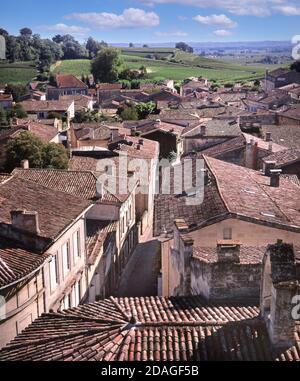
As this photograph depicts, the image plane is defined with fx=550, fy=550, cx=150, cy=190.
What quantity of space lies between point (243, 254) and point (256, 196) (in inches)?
172

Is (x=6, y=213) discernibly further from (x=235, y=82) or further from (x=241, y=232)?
(x=235, y=82)

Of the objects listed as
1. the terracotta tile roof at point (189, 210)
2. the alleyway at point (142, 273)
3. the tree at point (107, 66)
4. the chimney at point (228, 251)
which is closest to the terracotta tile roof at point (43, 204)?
the terracotta tile roof at point (189, 210)

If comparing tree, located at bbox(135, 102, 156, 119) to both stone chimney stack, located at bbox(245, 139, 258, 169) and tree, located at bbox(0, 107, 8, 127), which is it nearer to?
tree, located at bbox(0, 107, 8, 127)

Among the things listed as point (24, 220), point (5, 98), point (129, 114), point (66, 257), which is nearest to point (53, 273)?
point (66, 257)

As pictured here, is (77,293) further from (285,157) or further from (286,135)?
(286,135)

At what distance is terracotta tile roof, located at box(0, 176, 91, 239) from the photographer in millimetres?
13072

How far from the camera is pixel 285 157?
898 inches

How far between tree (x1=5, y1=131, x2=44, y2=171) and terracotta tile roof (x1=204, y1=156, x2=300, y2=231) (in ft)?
30.6

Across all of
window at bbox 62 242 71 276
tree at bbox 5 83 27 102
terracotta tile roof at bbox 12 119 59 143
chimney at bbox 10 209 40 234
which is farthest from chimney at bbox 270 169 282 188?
tree at bbox 5 83 27 102

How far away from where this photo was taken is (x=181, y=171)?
20719mm

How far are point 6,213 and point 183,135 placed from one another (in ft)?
67.3

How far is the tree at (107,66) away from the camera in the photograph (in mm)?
70225

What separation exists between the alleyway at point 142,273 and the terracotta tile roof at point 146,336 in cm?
842
